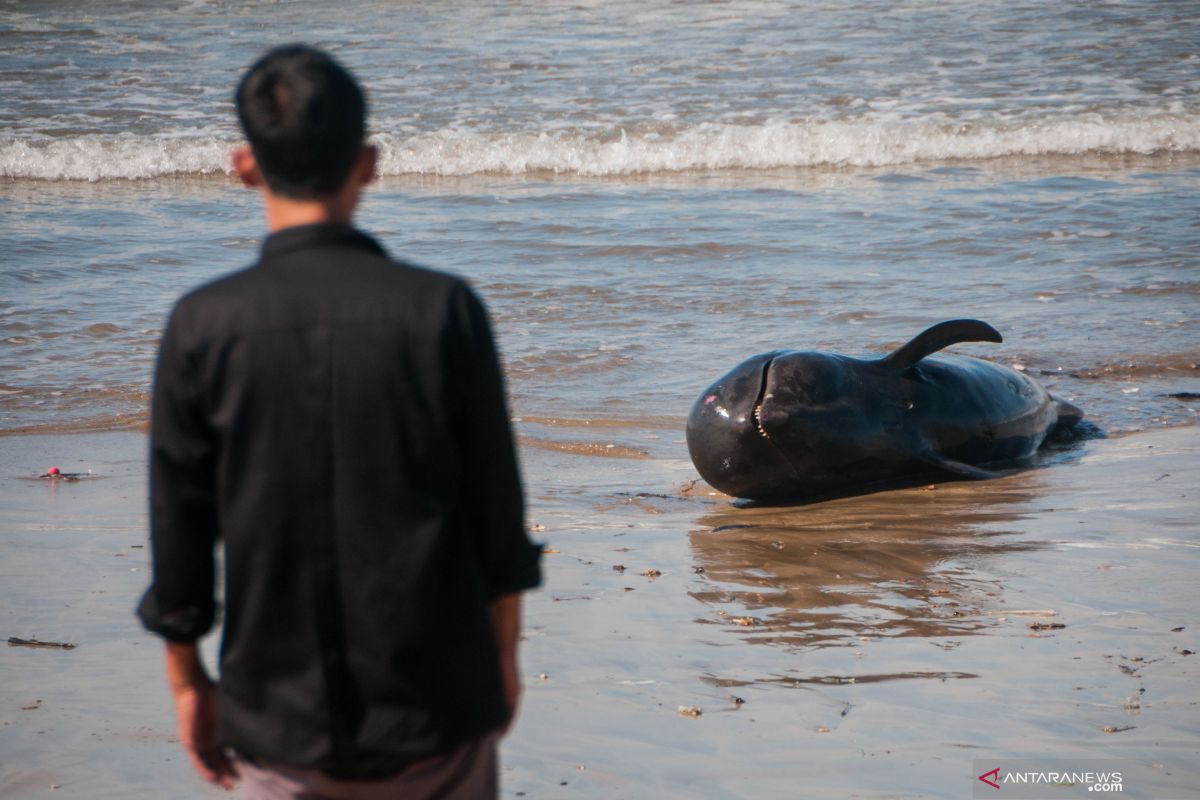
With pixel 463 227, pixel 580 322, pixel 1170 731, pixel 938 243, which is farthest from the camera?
pixel 463 227

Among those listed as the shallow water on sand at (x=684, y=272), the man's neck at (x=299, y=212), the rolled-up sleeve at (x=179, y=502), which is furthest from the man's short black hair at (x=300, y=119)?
the shallow water on sand at (x=684, y=272)

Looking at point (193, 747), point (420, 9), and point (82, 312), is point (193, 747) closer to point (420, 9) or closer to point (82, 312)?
point (82, 312)

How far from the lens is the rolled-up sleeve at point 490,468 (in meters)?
1.82

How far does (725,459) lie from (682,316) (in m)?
3.72

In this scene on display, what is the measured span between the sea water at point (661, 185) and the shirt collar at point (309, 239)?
16.8ft

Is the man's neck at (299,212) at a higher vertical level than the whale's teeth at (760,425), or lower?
higher

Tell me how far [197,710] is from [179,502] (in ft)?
1.09

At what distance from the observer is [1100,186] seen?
14.0 m

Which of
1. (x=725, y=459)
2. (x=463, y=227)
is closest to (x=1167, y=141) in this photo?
A: (x=463, y=227)

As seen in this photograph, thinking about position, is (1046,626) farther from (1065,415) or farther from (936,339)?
(1065,415)

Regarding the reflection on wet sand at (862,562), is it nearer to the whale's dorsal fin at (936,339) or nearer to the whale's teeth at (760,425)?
the whale's teeth at (760,425)

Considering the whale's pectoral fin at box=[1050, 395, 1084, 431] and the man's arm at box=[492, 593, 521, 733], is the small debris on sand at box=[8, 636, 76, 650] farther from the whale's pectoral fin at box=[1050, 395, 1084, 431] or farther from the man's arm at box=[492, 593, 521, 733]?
the whale's pectoral fin at box=[1050, 395, 1084, 431]
